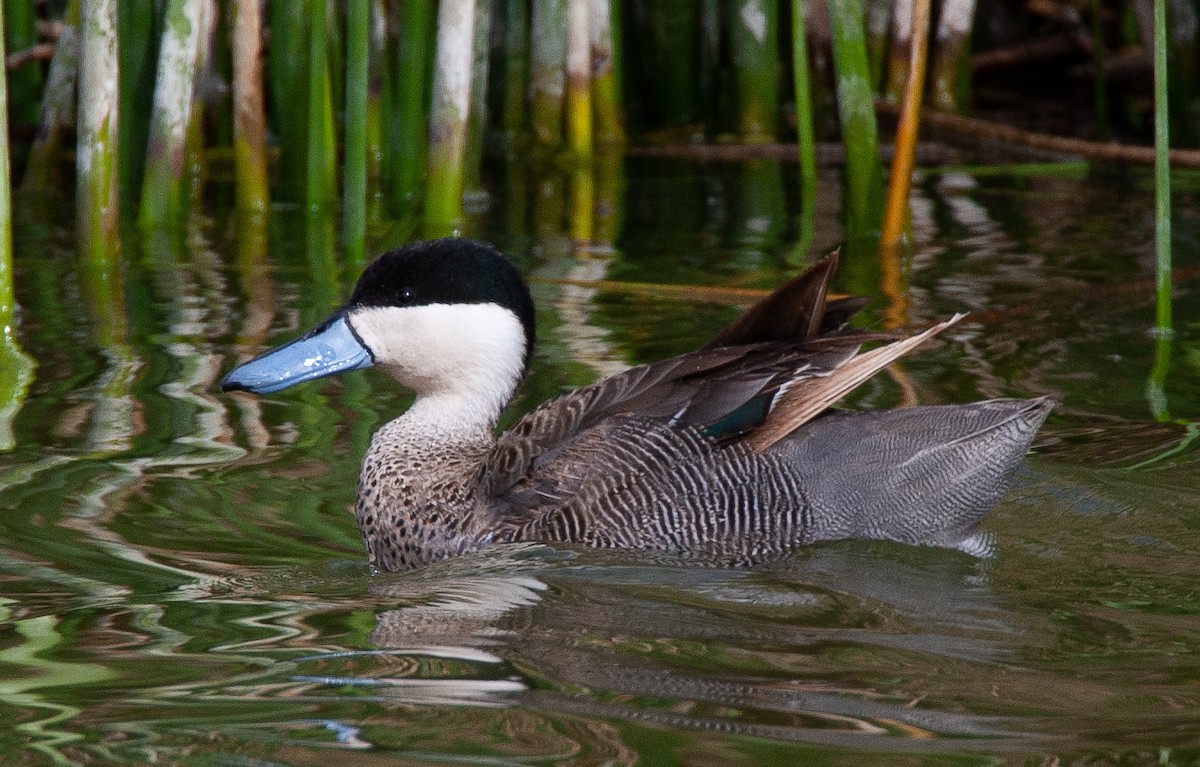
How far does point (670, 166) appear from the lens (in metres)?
10.2

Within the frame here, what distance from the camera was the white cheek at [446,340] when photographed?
14.3 ft

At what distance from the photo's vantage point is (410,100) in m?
6.99

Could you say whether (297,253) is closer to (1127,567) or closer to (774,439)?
(774,439)

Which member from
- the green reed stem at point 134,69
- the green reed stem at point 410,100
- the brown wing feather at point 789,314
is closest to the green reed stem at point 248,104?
the green reed stem at point 134,69

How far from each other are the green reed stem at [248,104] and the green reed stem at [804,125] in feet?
7.21

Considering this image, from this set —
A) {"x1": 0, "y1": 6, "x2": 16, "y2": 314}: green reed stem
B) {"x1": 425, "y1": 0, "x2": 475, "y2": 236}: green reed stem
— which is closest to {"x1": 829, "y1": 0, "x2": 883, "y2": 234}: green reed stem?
{"x1": 425, "y1": 0, "x2": 475, "y2": 236}: green reed stem

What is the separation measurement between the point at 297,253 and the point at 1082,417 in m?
3.71

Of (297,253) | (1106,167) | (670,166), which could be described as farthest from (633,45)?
(297,253)

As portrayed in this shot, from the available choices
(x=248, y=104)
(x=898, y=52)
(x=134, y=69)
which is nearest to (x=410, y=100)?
(x=248, y=104)

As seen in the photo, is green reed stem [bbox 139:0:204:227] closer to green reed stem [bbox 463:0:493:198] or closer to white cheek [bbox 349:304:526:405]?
green reed stem [bbox 463:0:493:198]

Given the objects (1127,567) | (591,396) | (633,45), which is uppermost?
(633,45)

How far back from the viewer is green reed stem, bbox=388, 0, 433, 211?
22.6 ft

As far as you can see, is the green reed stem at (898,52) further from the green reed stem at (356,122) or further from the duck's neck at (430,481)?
the duck's neck at (430,481)

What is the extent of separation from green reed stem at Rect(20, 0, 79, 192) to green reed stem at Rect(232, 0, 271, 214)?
74 centimetres
